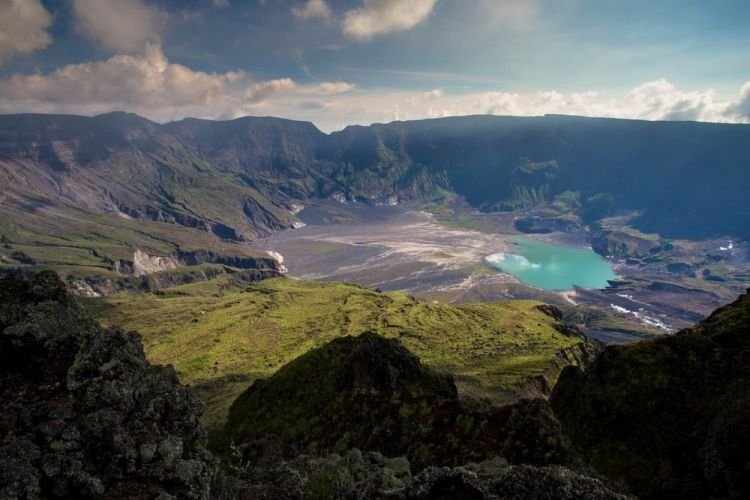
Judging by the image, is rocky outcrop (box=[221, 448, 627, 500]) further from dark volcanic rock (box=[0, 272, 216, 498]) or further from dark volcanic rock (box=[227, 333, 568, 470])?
dark volcanic rock (box=[227, 333, 568, 470])

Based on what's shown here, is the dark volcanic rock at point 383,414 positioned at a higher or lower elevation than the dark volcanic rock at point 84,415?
lower

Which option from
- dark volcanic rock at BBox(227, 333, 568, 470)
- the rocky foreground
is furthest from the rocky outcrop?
dark volcanic rock at BBox(227, 333, 568, 470)

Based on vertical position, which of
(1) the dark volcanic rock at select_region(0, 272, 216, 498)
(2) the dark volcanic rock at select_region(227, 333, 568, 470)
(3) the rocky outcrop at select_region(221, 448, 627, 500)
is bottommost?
(2) the dark volcanic rock at select_region(227, 333, 568, 470)

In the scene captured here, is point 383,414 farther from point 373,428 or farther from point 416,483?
point 416,483

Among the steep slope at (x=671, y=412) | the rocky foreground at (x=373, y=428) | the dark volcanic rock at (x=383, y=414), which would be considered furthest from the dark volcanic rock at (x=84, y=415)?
the steep slope at (x=671, y=412)

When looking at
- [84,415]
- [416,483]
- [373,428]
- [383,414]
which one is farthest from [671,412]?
[84,415]

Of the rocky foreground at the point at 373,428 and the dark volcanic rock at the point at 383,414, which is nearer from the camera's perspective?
the rocky foreground at the point at 373,428

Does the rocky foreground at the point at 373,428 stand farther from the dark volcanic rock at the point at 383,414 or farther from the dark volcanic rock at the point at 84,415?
the dark volcanic rock at the point at 383,414

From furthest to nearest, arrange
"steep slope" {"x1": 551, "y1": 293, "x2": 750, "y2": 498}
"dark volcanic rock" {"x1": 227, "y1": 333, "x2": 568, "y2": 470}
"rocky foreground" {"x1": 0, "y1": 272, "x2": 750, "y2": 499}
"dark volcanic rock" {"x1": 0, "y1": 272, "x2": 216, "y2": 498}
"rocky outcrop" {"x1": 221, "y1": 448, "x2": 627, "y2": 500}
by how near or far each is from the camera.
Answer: "dark volcanic rock" {"x1": 227, "y1": 333, "x2": 568, "y2": 470}, "steep slope" {"x1": 551, "y1": 293, "x2": 750, "y2": 498}, "rocky foreground" {"x1": 0, "y1": 272, "x2": 750, "y2": 499}, "rocky outcrop" {"x1": 221, "y1": 448, "x2": 627, "y2": 500}, "dark volcanic rock" {"x1": 0, "y1": 272, "x2": 216, "y2": 498}

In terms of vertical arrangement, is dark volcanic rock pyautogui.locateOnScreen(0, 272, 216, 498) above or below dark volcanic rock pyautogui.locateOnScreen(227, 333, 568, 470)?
above
